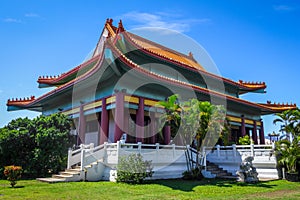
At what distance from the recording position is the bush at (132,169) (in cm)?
1173

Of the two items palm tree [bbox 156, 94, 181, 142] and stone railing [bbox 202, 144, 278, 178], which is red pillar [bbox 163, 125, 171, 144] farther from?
palm tree [bbox 156, 94, 181, 142]

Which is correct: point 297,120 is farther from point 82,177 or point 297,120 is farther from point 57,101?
point 57,101

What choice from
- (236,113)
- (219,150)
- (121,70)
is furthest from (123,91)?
(236,113)

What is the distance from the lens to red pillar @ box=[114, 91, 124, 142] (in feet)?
46.6

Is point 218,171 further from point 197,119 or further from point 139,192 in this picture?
point 139,192

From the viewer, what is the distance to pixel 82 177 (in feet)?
41.2

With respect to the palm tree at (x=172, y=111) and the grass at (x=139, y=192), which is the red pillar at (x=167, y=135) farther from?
the grass at (x=139, y=192)

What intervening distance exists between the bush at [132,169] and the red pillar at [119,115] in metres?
2.51

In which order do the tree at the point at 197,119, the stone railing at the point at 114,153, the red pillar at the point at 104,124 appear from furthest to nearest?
the red pillar at the point at 104,124, the tree at the point at 197,119, the stone railing at the point at 114,153

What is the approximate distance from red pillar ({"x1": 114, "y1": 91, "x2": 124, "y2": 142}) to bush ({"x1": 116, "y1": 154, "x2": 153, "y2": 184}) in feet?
8.23

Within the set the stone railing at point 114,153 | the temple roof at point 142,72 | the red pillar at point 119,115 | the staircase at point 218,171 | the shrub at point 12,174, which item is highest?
the temple roof at point 142,72

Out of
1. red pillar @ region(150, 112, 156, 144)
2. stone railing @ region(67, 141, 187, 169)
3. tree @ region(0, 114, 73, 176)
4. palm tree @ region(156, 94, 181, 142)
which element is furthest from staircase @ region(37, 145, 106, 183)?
red pillar @ region(150, 112, 156, 144)

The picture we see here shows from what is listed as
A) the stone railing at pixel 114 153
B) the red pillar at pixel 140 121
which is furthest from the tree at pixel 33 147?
the red pillar at pixel 140 121

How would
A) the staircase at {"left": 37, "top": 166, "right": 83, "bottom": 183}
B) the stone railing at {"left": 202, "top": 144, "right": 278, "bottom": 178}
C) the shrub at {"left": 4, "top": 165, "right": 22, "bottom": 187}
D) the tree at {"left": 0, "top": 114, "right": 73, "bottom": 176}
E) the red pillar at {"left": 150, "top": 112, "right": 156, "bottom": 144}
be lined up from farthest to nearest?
the red pillar at {"left": 150, "top": 112, "right": 156, "bottom": 144}
the stone railing at {"left": 202, "top": 144, "right": 278, "bottom": 178}
the tree at {"left": 0, "top": 114, "right": 73, "bottom": 176}
the staircase at {"left": 37, "top": 166, "right": 83, "bottom": 183}
the shrub at {"left": 4, "top": 165, "right": 22, "bottom": 187}
